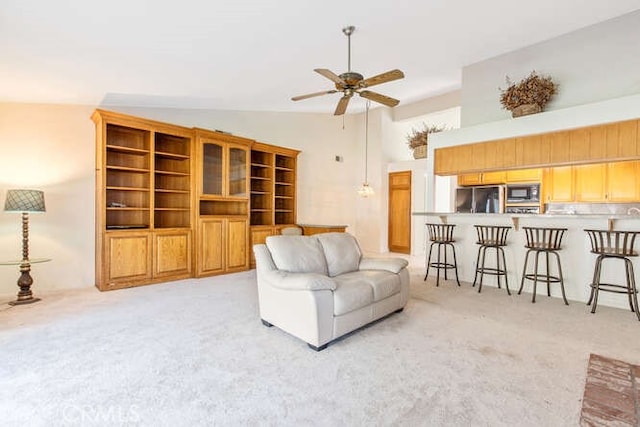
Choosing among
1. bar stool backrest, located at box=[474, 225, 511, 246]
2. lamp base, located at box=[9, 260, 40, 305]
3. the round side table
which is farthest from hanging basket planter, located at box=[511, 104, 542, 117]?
lamp base, located at box=[9, 260, 40, 305]

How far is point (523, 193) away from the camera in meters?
5.87

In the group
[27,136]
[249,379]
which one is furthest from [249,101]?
[249,379]

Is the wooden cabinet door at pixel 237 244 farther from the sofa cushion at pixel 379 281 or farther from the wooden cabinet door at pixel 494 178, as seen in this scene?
the wooden cabinet door at pixel 494 178

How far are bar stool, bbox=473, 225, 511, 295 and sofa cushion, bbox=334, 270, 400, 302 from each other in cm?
178

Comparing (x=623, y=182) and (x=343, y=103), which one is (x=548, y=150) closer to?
(x=623, y=182)

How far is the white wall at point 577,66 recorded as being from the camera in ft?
12.6

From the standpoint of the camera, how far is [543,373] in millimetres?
2113

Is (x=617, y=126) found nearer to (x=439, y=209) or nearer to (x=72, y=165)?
(x=439, y=209)

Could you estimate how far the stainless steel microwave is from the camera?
575cm

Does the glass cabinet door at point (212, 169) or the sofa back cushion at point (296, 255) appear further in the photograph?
the glass cabinet door at point (212, 169)

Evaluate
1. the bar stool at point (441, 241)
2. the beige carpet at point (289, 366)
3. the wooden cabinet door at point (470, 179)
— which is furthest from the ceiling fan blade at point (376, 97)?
the wooden cabinet door at point (470, 179)

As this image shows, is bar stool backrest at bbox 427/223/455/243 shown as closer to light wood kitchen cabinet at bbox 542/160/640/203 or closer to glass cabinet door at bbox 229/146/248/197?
light wood kitchen cabinet at bbox 542/160/640/203

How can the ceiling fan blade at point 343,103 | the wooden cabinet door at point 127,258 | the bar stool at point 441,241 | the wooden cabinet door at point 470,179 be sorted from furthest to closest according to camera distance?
1. the wooden cabinet door at point 470,179
2. the bar stool at point 441,241
3. the wooden cabinet door at point 127,258
4. the ceiling fan blade at point 343,103

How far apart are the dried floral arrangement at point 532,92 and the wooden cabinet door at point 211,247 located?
471cm
